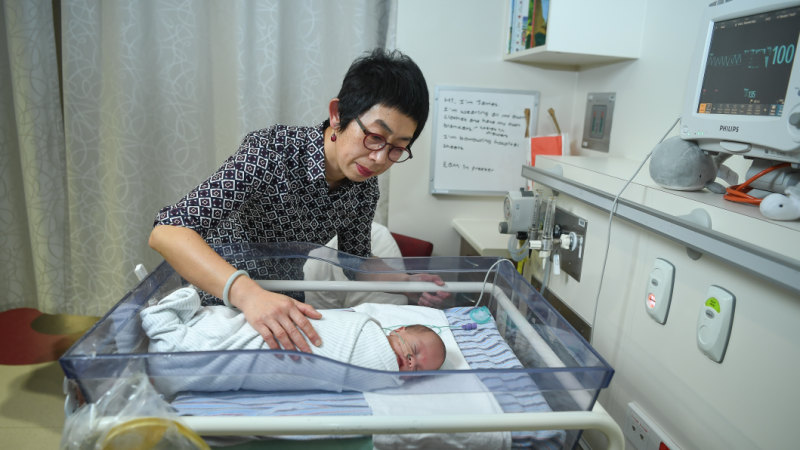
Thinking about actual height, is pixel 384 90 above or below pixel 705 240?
above

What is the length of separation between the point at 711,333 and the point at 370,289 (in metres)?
0.69

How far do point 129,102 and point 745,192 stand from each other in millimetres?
2220

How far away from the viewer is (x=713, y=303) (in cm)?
82

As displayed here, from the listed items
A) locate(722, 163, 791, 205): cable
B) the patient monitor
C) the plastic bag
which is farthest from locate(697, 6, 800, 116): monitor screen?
the plastic bag

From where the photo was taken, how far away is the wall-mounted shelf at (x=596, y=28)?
1.60 metres

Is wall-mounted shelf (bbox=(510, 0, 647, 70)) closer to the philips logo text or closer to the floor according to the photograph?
the philips logo text

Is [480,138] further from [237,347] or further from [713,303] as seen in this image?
[237,347]

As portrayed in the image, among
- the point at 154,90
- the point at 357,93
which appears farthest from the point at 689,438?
the point at 154,90

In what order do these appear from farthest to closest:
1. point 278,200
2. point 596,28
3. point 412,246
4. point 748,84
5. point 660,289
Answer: point 412,246
point 596,28
point 278,200
point 660,289
point 748,84

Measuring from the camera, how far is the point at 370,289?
119 cm

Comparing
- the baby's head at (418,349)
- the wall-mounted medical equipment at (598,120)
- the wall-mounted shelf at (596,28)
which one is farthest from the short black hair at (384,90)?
the wall-mounted medical equipment at (598,120)

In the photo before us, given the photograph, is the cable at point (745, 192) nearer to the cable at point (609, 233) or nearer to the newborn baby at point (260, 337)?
the cable at point (609, 233)

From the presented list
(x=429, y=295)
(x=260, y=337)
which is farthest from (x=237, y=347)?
(x=429, y=295)

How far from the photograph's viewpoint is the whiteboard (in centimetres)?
209
